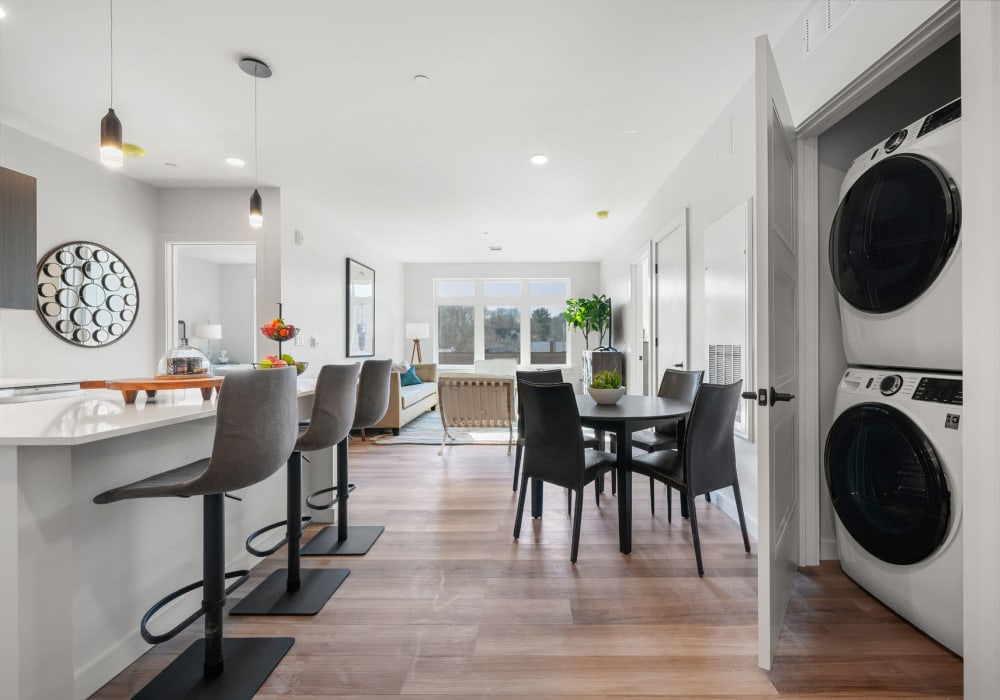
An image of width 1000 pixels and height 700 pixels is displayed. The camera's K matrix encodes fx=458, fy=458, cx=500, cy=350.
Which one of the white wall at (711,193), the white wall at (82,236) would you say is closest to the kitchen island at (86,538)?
the white wall at (82,236)

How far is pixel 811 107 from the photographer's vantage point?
2.01 meters

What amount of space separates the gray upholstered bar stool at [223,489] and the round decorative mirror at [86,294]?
121 inches

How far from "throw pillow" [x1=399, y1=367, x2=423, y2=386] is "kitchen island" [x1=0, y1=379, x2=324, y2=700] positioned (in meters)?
4.80

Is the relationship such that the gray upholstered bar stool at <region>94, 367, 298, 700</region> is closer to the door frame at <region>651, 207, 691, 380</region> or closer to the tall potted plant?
the door frame at <region>651, 207, 691, 380</region>

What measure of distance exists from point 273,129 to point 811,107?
10.7ft

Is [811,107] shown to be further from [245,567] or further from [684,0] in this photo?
[245,567]

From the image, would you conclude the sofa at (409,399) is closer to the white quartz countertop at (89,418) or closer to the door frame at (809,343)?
the white quartz countertop at (89,418)

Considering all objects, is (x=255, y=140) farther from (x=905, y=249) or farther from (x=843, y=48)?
(x=905, y=249)

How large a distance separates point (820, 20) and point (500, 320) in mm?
7086

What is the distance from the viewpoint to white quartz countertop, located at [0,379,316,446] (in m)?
1.13

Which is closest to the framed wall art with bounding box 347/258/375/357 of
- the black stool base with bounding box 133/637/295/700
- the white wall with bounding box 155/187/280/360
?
the white wall with bounding box 155/187/280/360

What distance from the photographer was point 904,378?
1749 millimetres

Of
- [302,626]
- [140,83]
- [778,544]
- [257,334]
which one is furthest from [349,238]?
[778,544]

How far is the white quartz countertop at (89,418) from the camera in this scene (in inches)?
44.4
